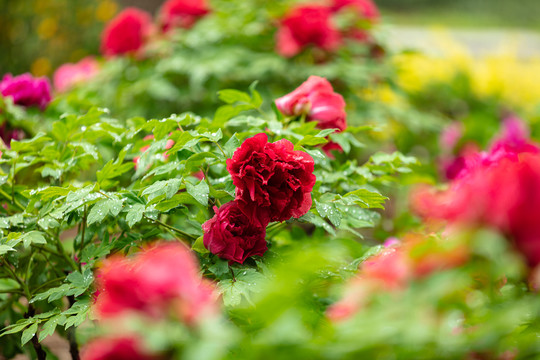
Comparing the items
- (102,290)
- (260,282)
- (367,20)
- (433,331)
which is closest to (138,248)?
(102,290)

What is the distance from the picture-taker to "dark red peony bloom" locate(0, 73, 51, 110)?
160cm

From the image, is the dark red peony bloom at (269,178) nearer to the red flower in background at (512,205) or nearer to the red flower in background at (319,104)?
the red flower in background at (319,104)

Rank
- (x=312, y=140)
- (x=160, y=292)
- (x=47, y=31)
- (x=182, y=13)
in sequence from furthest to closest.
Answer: (x=47, y=31) < (x=182, y=13) < (x=312, y=140) < (x=160, y=292)

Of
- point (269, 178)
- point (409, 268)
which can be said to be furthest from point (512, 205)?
point (269, 178)

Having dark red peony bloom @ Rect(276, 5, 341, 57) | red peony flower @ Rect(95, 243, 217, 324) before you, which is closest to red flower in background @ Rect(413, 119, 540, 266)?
red peony flower @ Rect(95, 243, 217, 324)

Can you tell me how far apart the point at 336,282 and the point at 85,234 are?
1.80 ft

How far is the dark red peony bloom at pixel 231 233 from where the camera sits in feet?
2.88

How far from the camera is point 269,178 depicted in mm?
849

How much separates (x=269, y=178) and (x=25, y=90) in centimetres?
110

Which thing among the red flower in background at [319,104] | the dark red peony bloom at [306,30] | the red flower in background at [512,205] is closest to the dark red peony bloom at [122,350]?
the red flower in background at [512,205]

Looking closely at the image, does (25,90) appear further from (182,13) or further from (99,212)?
(182,13)

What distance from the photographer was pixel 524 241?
0.46m

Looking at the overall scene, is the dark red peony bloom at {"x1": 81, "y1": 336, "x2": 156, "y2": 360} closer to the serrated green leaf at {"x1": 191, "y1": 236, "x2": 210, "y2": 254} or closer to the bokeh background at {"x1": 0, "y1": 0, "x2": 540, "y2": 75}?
the serrated green leaf at {"x1": 191, "y1": 236, "x2": 210, "y2": 254}

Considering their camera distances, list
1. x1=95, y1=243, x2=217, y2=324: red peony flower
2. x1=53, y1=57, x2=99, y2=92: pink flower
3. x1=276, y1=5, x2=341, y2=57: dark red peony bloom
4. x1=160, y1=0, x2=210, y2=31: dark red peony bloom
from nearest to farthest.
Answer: x1=95, y1=243, x2=217, y2=324: red peony flower
x1=276, y1=5, x2=341, y2=57: dark red peony bloom
x1=160, y1=0, x2=210, y2=31: dark red peony bloom
x1=53, y1=57, x2=99, y2=92: pink flower
